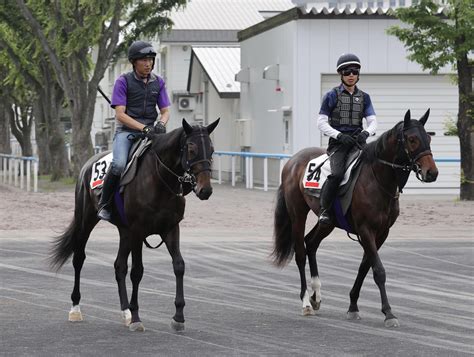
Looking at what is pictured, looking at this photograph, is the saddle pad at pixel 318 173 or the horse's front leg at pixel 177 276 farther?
the saddle pad at pixel 318 173

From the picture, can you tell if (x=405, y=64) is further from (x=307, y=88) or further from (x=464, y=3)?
(x=464, y=3)

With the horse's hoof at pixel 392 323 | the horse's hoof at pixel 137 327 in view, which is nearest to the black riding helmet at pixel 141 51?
the horse's hoof at pixel 137 327

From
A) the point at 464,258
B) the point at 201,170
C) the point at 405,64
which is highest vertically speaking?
the point at 405,64

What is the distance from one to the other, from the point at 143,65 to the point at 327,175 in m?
2.15

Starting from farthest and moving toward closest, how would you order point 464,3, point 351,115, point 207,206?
point 207,206 → point 464,3 → point 351,115

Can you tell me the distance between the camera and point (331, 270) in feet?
52.6

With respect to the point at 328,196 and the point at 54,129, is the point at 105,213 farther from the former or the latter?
the point at 54,129

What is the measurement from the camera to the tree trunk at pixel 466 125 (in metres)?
28.0

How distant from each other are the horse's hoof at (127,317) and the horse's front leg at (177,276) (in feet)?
1.42

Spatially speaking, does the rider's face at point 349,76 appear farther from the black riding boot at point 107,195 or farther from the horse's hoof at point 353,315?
the black riding boot at point 107,195

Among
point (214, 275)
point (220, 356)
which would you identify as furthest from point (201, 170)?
point (214, 275)

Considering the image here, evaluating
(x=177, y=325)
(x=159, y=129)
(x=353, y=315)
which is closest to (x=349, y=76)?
(x=159, y=129)

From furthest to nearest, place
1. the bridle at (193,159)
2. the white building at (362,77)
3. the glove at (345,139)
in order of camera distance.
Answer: the white building at (362,77)
the glove at (345,139)
the bridle at (193,159)

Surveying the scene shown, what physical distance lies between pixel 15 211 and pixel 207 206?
14.4 feet
